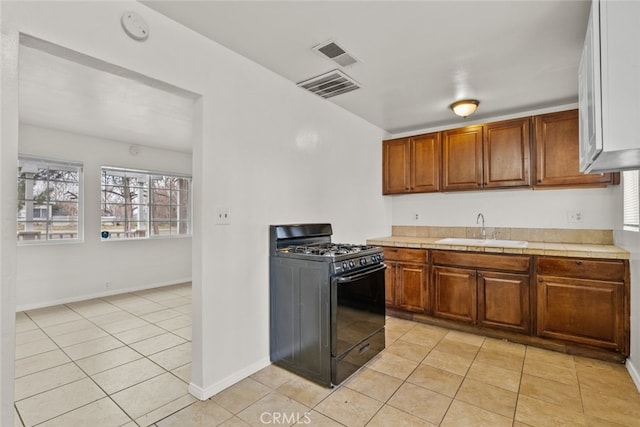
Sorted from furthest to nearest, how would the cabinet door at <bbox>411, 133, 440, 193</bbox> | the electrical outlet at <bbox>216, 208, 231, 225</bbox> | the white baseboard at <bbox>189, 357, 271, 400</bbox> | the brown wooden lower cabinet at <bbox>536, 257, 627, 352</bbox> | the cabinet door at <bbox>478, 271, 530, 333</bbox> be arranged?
the cabinet door at <bbox>411, 133, 440, 193</bbox>
the cabinet door at <bbox>478, 271, 530, 333</bbox>
the brown wooden lower cabinet at <bbox>536, 257, 627, 352</bbox>
the electrical outlet at <bbox>216, 208, 231, 225</bbox>
the white baseboard at <bbox>189, 357, 271, 400</bbox>

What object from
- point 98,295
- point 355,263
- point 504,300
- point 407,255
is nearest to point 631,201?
point 504,300

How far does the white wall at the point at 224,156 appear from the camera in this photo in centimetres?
151

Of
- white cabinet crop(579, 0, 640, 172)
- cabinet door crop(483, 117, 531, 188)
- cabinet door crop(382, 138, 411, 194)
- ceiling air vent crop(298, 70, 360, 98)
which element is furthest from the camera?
cabinet door crop(382, 138, 411, 194)

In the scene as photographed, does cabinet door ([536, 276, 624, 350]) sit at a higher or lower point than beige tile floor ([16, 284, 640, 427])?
higher

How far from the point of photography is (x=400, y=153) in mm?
4223

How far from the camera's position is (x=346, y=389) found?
224 centimetres

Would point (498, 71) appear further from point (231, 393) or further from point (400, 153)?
point (231, 393)

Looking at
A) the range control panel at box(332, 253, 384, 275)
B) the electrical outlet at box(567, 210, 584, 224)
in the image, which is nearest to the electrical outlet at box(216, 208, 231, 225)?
the range control panel at box(332, 253, 384, 275)

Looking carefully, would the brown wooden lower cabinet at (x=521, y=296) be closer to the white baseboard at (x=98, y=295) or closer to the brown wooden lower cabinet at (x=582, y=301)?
the brown wooden lower cabinet at (x=582, y=301)

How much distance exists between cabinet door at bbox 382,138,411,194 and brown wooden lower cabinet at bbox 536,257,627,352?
183 cm

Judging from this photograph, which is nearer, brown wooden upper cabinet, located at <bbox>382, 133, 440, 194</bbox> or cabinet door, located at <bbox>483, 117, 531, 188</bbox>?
cabinet door, located at <bbox>483, 117, 531, 188</bbox>

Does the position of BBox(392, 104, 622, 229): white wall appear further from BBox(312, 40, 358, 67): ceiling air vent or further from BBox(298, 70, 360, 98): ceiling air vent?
BBox(312, 40, 358, 67): ceiling air vent

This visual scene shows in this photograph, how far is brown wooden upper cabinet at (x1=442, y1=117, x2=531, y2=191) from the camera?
337 cm

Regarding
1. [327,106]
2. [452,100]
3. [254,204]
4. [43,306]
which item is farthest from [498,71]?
[43,306]
